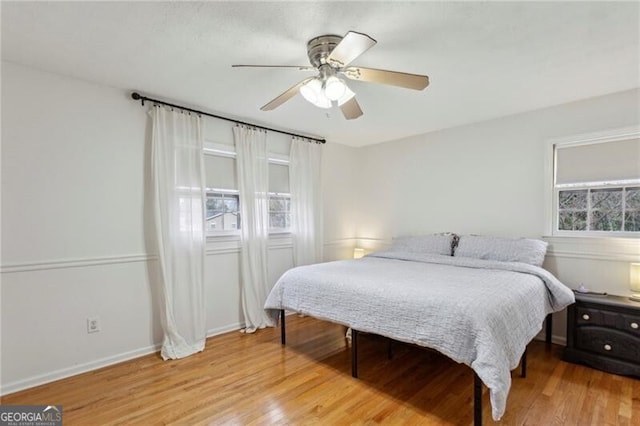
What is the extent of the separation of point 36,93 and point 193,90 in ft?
3.61

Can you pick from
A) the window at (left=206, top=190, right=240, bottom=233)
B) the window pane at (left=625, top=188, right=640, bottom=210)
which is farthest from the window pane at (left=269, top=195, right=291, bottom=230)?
the window pane at (left=625, top=188, right=640, bottom=210)

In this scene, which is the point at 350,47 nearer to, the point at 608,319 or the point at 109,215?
the point at 109,215

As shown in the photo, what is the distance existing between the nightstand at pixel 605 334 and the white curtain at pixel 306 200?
270 cm

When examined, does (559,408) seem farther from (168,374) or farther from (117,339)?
(117,339)

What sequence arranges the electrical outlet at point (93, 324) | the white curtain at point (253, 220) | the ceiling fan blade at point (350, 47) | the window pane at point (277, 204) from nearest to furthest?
the ceiling fan blade at point (350, 47)
the electrical outlet at point (93, 324)
the white curtain at point (253, 220)
the window pane at point (277, 204)

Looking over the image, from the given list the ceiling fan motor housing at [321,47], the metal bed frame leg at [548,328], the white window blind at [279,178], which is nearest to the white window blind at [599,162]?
the metal bed frame leg at [548,328]

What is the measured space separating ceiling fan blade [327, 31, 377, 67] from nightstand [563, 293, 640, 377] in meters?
2.69

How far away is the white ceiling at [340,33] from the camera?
5.48ft

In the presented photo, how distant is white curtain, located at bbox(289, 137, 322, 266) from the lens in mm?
3980

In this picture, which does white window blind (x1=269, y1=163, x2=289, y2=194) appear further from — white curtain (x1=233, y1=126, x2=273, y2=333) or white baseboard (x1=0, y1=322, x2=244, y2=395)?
white baseboard (x1=0, y1=322, x2=244, y2=395)

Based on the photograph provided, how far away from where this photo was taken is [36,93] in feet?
7.71

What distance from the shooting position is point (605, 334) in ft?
8.18

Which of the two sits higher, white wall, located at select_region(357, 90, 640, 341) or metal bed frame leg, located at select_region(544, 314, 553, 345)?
white wall, located at select_region(357, 90, 640, 341)

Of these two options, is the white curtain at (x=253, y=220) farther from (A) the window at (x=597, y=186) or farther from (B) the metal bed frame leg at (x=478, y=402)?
(A) the window at (x=597, y=186)
